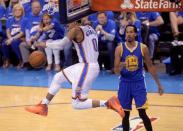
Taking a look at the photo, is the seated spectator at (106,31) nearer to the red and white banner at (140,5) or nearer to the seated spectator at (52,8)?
the seated spectator at (52,8)

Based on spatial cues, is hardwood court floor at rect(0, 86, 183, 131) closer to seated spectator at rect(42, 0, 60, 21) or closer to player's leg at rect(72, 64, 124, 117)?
player's leg at rect(72, 64, 124, 117)

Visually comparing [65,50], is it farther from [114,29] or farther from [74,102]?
[74,102]

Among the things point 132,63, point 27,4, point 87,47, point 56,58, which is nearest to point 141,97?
point 132,63

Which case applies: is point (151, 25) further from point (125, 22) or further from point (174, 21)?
point (125, 22)

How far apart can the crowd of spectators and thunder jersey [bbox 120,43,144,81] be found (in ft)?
15.4

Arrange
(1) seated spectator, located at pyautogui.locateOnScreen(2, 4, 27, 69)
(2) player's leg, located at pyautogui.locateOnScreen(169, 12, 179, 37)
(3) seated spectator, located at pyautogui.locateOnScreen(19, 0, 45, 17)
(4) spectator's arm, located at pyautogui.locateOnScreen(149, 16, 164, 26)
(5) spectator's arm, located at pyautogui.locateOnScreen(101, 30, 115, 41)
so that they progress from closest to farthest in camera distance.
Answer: (2) player's leg, located at pyautogui.locateOnScreen(169, 12, 179, 37), (5) spectator's arm, located at pyautogui.locateOnScreen(101, 30, 115, 41), (4) spectator's arm, located at pyautogui.locateOnScreen(149, 16, 164, 26), (1) seated spectator, located at pyautogui.locateOnScreen(2, 4, 27, 69), (3) seated spectator, located at pyautogui.locateOnScreen(19, 0, 45, 17)

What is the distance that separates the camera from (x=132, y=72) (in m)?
7.11

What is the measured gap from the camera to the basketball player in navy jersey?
7.09 m

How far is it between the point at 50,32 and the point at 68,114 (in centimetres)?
402

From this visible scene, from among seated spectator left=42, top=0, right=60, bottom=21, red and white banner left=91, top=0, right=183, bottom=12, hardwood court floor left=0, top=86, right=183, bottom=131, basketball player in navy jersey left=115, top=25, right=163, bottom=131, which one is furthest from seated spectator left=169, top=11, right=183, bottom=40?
red and white banner left=91, top=0, right=183, bottom=12

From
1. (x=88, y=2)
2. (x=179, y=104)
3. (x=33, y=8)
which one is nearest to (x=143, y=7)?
(x=88, y=2)

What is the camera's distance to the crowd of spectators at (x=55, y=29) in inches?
485

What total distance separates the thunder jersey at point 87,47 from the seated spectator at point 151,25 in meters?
4.39

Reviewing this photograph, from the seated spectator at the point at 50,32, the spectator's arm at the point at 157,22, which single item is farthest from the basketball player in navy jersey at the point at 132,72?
the seated spectator at the point at 50,32
